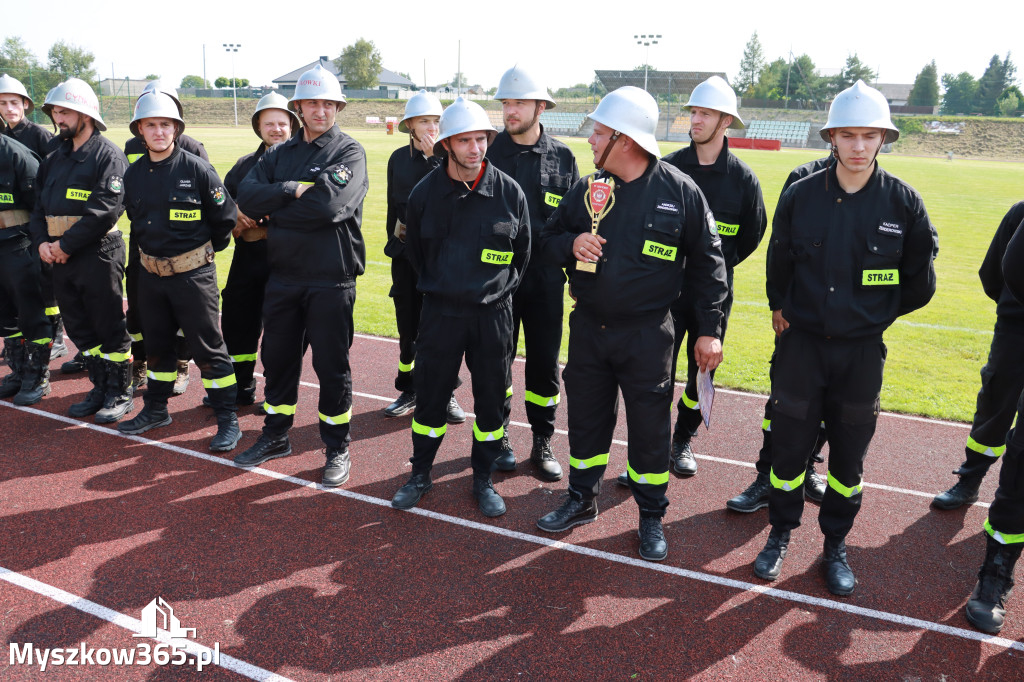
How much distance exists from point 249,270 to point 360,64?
91848mm

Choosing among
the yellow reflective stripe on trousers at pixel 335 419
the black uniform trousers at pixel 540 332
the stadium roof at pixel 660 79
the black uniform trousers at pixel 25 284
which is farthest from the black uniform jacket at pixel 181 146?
the stadium roof at pixel 660 79

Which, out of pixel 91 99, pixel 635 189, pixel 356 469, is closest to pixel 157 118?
pixel 91 99

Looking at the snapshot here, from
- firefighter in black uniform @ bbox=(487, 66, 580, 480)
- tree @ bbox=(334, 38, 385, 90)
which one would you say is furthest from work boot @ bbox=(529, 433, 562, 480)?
tree @ bbox=(334, 38, 385, 90)

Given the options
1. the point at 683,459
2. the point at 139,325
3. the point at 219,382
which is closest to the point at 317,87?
the point at 219,382

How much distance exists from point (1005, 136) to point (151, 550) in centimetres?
8249

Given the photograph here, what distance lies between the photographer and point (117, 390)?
6.20 metres

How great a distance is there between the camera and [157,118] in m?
5.41

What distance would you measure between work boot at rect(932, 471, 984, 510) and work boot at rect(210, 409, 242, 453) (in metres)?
4.98

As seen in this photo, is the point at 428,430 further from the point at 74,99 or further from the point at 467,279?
the point at 74,99

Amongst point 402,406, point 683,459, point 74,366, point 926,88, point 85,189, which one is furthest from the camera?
point 926,88

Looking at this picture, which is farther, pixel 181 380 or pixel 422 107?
pixel 181 380

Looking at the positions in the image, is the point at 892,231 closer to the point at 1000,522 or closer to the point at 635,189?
the point at 635,189

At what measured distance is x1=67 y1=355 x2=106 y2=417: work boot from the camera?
6.21m

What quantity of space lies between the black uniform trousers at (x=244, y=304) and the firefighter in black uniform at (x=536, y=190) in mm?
2232
